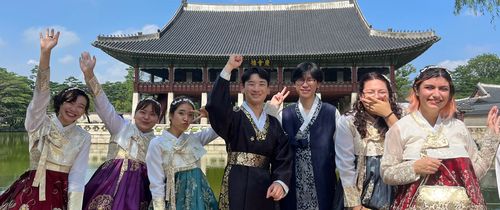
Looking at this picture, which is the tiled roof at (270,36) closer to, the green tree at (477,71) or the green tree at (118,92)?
the green tree at (118,92)

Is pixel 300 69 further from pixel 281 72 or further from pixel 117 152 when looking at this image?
pixel 281 72

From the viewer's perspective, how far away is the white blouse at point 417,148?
2.23 metres

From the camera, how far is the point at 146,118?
3.27 meters

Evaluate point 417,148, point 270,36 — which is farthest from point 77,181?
point 270,36

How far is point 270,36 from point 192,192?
2365 cm

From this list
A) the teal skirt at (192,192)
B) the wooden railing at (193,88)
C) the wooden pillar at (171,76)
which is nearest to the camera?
the teal skirt at (192,192)

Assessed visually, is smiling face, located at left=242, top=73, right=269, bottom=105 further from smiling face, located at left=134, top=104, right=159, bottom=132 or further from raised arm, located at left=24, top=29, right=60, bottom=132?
raised arm, located at left=24, top=29, right=60, bottom=132

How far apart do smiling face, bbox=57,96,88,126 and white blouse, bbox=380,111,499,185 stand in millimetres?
2177

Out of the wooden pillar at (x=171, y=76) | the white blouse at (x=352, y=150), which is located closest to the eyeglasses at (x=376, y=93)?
the white blouse at (x=352, y=150)

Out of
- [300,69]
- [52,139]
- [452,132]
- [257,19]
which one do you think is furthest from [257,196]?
[257,19]

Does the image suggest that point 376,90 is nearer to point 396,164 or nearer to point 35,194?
point 396,164

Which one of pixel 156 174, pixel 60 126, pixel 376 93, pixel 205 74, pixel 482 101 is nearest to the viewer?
pixel 376 93

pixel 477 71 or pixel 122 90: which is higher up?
pixel 477 71

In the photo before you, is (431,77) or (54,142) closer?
(431,77)
